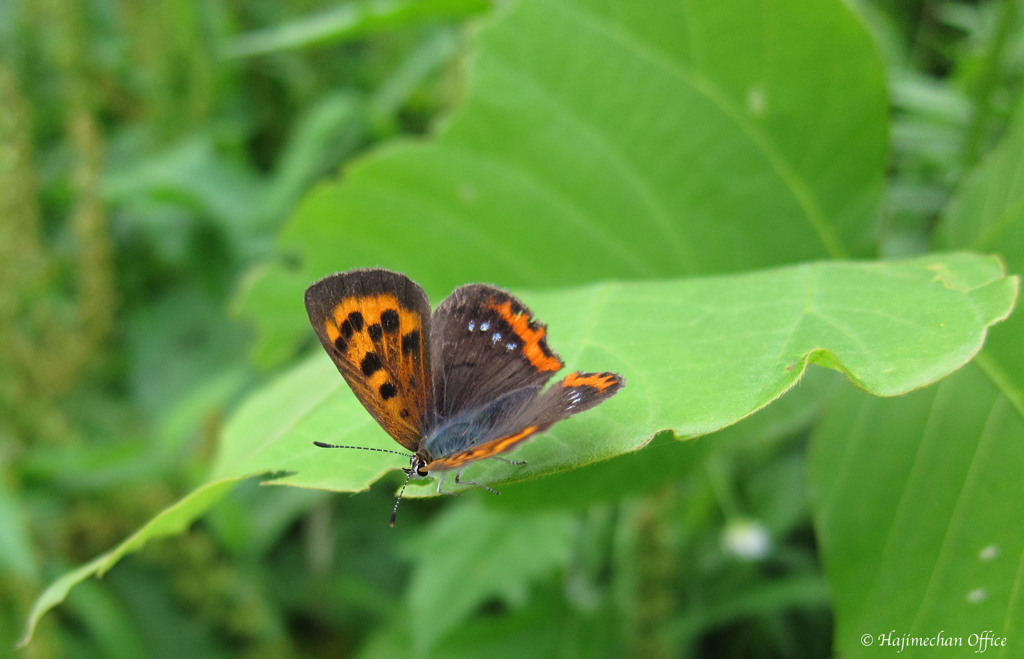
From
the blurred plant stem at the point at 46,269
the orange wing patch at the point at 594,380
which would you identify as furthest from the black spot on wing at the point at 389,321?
the blurred plant stem at the point at 46,269

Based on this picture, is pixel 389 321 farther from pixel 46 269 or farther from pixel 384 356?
pixel 46 269

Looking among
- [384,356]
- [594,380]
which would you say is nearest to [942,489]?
[594,380]

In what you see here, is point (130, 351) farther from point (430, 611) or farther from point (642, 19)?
point (642, 19)

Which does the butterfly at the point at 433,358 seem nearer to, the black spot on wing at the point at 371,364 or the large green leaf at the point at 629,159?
the black spot on wing at the point at 371,364

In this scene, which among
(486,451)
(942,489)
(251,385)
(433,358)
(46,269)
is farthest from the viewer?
(251,385)

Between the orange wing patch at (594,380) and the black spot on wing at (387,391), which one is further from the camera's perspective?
the black spot on wing at (387,391)

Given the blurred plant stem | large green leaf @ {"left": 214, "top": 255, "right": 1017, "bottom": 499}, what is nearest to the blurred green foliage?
the blurred plant stem

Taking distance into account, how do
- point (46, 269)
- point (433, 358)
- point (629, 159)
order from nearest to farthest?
1. point (433, 358)
2. point (629, 159)
3. point (46, 269)
